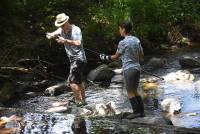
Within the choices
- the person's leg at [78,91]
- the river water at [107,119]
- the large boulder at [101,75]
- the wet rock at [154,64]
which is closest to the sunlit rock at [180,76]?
the river water at [107,119]

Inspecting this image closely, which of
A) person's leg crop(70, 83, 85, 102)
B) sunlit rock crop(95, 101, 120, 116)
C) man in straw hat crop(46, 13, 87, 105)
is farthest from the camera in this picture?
person's leg crop(70, 83, 85, 102)

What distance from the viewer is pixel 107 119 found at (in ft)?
25.0

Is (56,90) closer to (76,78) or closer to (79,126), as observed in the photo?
(76,78)

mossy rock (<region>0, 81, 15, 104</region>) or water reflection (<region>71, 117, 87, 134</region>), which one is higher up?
mossy rock (<region>0, 81, 15, 104</region>)

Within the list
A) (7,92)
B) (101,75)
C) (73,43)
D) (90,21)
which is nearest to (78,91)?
(73,43)

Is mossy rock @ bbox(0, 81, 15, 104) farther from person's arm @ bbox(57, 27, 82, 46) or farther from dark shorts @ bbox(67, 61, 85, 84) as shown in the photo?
person's arm @ bbox(57, 27, 82, 46)

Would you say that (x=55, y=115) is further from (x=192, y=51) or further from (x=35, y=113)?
(x=192, y=51)

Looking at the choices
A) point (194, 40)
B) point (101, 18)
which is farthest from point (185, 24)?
point (101, 18)

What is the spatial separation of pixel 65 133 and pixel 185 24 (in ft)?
52.1

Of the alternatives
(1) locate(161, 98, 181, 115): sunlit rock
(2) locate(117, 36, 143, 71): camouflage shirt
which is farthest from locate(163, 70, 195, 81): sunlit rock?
(2) locate(117, 36, 143, 71): camouflage shirt

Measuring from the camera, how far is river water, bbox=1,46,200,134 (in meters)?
7.07

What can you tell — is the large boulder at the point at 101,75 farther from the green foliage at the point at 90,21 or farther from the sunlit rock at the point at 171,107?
the sunlit rock at the point at 171,107

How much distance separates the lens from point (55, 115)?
8188mm

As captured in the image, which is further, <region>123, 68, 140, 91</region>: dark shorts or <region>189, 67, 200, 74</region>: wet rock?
<region>189, 67, 200, 74</region>: wet rock
